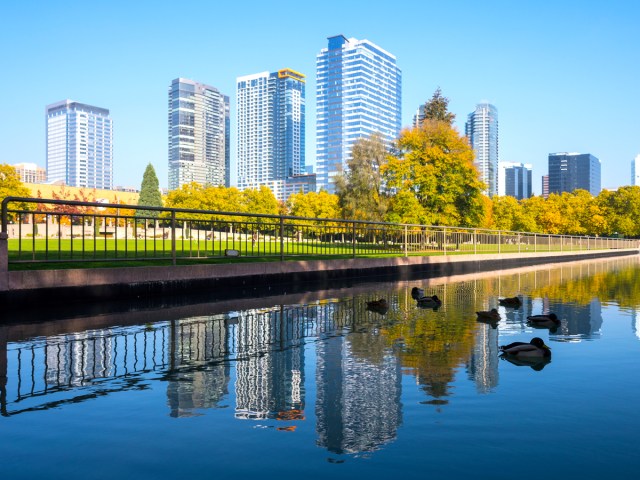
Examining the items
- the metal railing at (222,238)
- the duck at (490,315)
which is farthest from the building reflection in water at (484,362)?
the metal railing at (222,238)

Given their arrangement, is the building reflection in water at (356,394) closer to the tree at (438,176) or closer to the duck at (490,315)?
the duck at (490,315)

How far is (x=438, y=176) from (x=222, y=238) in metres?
27.8

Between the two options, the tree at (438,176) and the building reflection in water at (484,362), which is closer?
the building reflection in water at (484,362)

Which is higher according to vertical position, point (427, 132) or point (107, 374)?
point (427, 132)

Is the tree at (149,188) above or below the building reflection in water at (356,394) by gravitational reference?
above

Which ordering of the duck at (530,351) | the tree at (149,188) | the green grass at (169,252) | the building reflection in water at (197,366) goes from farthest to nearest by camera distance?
the tree at (149,188), the green grass at (169,252), the duck at (530,351), the building reflection in water at (197,366)

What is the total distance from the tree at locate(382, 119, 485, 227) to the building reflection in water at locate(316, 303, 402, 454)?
3639 centimetres

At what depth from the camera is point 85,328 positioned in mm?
8305

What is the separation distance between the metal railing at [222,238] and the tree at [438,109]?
→ 1350 inches

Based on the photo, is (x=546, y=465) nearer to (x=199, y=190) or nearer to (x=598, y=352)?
(x=598, y=352)

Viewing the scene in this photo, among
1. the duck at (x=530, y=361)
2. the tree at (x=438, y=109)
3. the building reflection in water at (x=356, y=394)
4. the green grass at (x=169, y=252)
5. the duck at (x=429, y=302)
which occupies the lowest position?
the duck at (x=429, y=302)

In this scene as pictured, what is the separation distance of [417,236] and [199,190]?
73356mm

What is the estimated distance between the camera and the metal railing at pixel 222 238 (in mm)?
12773

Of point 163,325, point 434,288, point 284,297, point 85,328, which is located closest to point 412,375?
point 163,325
